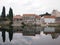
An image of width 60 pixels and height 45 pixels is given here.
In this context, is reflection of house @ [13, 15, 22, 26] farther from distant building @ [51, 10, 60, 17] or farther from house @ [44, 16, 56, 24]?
distant building @ [51, 10, 60, 17]

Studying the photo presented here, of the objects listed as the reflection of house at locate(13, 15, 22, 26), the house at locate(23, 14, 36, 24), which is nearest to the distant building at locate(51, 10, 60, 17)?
the house at locate(23, 14, 36, 24)

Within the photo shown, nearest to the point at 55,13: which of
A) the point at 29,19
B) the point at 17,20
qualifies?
the point at 29,19

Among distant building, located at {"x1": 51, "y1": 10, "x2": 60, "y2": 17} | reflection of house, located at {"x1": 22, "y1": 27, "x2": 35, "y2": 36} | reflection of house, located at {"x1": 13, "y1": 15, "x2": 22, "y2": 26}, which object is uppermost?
distant building, located at {"x1": 51, "y1": 10, "x2": 60, "y2": 17}

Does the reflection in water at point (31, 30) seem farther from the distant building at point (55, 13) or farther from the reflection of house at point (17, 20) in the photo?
the distant building at point (55, 13)

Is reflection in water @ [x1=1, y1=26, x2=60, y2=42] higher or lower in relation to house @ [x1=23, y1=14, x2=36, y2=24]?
lower

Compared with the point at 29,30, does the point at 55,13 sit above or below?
above

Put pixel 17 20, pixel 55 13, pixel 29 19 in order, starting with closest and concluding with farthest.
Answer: pixel 55 13
pixel 17 20
pixel 29 19

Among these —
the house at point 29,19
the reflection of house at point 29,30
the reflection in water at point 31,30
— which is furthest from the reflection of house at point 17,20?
the reflection of house at point 29,30

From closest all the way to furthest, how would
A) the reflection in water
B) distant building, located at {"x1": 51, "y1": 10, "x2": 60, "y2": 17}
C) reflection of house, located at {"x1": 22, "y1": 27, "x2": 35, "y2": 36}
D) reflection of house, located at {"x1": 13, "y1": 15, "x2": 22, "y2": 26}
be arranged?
distant building, located at {"x1": 51, "y1": 10, "x2": 60, "y2": 17} → reflection of house, located at {"x1": 13, "y1": 15, "x2": 22, "y2": 26} → the reflection in water → reflection of house, located at {"x1": 22, "y1": 27, "x2": 35, "y2": 36}

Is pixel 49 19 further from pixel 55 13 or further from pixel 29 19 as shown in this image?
pixel 29 19

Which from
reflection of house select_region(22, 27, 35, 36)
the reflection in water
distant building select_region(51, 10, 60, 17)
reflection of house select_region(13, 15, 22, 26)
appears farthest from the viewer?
reflection of house select_region(22, 27, 35, 36)

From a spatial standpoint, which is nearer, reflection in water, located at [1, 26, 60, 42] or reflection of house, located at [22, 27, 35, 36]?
reflection in water, located at [1, 26, 60, 42]

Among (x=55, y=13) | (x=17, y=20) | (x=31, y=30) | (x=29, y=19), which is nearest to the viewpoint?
(x=55, y=13)

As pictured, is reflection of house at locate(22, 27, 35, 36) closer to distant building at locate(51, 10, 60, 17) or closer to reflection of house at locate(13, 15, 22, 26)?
reflection of house at locate(13, 15, 22, 26)
